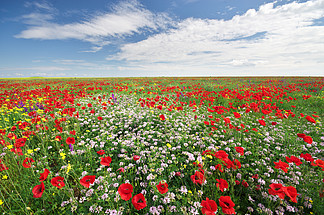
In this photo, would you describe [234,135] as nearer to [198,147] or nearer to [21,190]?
[198,147]

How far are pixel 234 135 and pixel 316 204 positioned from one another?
6.95ft

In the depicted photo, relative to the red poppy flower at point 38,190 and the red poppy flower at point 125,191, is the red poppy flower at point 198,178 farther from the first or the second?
the red poppy flower at point 38,190

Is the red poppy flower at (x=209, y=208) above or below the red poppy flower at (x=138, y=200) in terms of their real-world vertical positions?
below

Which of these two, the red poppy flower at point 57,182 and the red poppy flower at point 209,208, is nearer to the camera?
the red poppy flower at point 209,208

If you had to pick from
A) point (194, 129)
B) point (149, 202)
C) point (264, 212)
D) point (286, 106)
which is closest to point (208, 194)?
point (264, 212)

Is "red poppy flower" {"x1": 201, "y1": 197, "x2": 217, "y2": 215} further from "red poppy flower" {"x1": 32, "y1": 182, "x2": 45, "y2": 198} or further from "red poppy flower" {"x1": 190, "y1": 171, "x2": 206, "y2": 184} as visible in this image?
"red poppy flower" {"x1": 32, "y1": 182, "x2": 45, "y2": 198}

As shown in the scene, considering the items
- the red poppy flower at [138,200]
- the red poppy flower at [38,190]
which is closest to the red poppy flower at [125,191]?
the red poppy flower at [138,200]

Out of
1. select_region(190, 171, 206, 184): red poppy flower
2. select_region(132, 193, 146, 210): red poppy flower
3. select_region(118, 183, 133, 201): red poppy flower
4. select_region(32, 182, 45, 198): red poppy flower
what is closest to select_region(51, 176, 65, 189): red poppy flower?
select_region(32, 182, 45, 198): red poppy flower

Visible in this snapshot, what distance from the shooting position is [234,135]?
13.4ft

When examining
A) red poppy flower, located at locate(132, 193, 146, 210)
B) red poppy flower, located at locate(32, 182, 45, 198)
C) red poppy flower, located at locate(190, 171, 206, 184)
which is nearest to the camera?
red poppy flower, located at locate(132, 193, 146, 210)

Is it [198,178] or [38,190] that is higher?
[38,190]

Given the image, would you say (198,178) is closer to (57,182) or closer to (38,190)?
(57,182)

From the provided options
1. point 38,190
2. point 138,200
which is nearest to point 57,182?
point 38,190

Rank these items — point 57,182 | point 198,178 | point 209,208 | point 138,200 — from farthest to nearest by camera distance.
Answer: point 198,178
point 57,182
point 138,200
point 209,208
